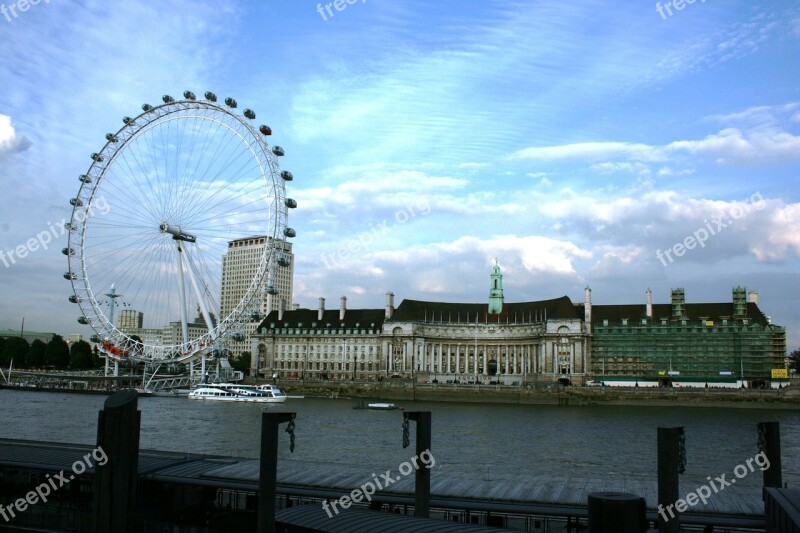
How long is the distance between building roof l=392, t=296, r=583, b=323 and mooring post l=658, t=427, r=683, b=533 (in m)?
142

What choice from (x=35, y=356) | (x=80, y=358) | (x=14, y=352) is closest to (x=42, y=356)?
(x=35, y=356)

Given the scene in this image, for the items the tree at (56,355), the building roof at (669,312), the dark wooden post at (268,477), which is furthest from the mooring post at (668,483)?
the tree at (56,355)

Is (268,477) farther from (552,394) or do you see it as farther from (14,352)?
(14,352)

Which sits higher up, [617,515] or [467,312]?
[467,312]

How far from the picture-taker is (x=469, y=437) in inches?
2393

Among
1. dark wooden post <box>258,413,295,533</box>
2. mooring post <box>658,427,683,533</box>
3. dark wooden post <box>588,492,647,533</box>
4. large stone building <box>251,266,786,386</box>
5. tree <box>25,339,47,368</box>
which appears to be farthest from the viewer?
tree <box>25,339,47,368</box>

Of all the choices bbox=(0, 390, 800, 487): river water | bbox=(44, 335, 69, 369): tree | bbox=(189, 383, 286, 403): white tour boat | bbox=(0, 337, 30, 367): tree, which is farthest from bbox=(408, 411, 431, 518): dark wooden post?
bbox=(0, 337, 30, 367): tree

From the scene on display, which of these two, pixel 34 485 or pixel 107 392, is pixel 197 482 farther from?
pixel 107 392

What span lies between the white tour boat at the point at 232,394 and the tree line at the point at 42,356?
68436 millimetres

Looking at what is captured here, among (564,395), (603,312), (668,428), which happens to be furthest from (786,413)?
(668,428)

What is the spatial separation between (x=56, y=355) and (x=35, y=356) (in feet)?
16.9

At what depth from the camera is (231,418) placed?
75438mm

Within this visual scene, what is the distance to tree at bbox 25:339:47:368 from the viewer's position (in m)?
164

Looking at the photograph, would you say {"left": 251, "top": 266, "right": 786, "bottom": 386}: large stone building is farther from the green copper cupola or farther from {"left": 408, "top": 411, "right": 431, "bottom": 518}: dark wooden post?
{"left": 408, "top": 411, "right": 431, "bottom": 518}: dark wooden post
